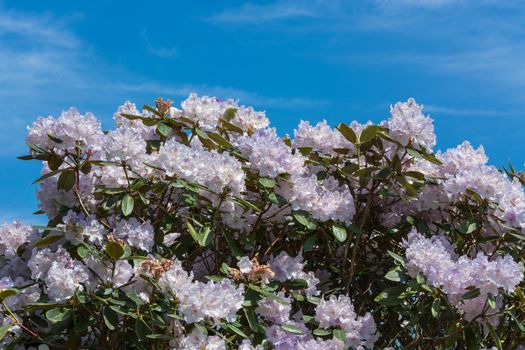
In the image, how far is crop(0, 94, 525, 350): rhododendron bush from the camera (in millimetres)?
2949

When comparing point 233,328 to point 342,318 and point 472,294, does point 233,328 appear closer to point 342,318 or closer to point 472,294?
point 342,318

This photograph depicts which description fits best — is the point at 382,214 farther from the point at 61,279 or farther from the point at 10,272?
the point at 10,272

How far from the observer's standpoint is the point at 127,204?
10.0 feet

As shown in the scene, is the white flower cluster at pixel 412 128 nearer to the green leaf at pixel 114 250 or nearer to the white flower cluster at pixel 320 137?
the white flower cluster at pixel 320 137

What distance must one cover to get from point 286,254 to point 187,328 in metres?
0.59

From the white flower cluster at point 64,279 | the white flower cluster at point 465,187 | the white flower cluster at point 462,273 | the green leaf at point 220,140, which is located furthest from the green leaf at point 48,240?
the white flower cluster at point 465,187

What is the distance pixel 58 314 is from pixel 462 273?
1.54 m

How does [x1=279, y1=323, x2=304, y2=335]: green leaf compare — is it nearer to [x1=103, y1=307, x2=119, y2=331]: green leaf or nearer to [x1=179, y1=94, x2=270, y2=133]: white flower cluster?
[x1=103, y1=307, x2=119, y2=331]: green leaf

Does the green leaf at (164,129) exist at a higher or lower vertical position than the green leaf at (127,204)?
higher

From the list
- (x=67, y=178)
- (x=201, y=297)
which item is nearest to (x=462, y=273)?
(x=201, y=297)

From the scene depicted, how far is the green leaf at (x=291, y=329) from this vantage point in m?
3.06

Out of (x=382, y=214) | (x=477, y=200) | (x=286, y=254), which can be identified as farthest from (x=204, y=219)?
(x=477, y=200)

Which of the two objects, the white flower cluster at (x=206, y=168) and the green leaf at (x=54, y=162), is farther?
the green leaf at (x=54, y=162)

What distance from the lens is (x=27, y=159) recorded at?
3.32 metres
